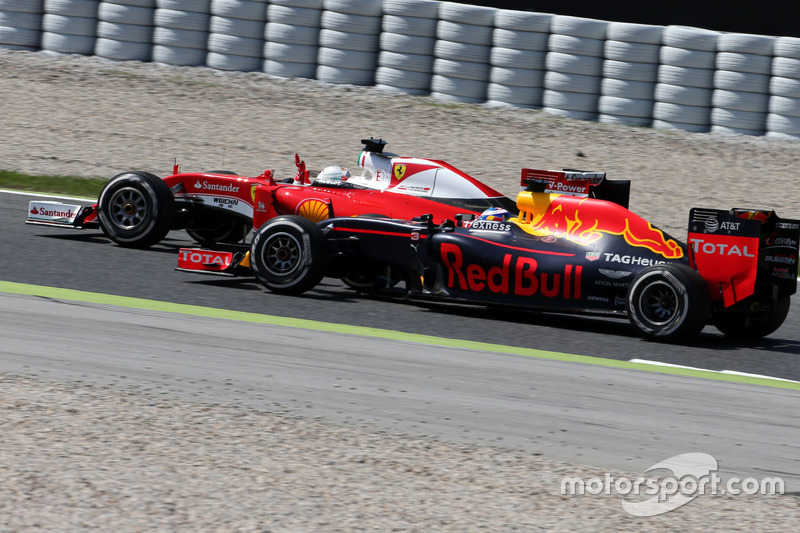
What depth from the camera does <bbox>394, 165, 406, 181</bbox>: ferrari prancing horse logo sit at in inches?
368

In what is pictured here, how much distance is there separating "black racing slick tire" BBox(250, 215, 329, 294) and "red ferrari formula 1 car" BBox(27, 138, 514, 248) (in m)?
0.86

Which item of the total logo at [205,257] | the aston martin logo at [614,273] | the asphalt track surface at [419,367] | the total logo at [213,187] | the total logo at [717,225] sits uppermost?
the total logo at [213,187]

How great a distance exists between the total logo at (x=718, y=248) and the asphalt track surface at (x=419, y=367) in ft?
2.15

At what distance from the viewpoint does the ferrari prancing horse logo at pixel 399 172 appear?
9352 mm

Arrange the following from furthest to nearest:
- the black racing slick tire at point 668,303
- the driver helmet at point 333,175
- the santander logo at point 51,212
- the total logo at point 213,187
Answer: the santander logo at point 51,212
the total logo at point 213,187
the driver helmet at point 333,175
the black racing slick tire at point 668,303

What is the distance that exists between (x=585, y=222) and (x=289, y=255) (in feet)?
7.32

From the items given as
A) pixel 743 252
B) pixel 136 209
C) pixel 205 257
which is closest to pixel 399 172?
pixel 205 257

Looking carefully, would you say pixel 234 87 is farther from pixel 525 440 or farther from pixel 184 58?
pixel 525 440

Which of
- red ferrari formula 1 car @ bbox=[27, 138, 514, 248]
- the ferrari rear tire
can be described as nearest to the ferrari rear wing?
the ferrari rear tire

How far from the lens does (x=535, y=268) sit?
305 inches

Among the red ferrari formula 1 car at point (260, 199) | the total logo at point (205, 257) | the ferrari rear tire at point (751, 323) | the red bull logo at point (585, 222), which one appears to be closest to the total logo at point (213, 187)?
the red ferrari formula 1 car at point (260, 199)

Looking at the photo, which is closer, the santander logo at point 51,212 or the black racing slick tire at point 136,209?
the black racing slick tire at point 136,209

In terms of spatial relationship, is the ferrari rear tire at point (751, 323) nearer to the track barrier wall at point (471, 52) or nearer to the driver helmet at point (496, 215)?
the driver helmet at point (496, 215)

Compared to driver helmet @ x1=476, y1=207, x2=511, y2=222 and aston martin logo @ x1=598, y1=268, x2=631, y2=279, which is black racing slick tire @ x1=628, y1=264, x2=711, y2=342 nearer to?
aston martin logo @ x1=598, y1=268, x2=631, y2=279
